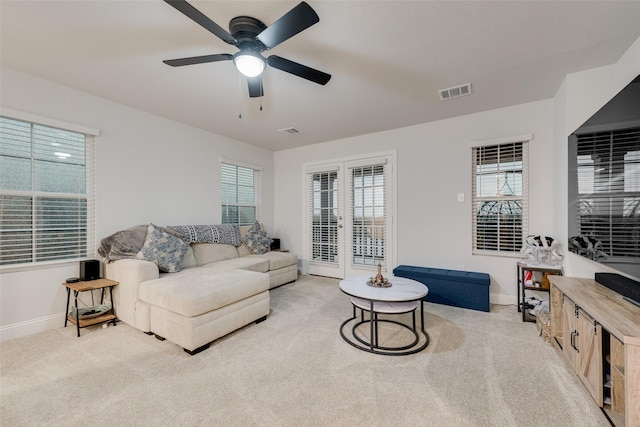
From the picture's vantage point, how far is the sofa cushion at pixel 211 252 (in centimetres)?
365

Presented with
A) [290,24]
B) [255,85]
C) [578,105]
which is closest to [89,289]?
[255,85]

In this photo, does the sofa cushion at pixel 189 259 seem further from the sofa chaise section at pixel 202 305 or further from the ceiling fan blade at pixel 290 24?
the ceiling fan blade at pixel 290 24

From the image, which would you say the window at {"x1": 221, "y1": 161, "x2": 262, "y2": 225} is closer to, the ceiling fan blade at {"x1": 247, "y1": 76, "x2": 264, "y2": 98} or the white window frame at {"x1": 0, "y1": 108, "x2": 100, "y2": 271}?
the white window frame at {"x1": 0, "y1": 108, "x2": 100, "y2": 271}

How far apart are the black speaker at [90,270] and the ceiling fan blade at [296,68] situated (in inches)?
109

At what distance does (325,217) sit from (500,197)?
273cm

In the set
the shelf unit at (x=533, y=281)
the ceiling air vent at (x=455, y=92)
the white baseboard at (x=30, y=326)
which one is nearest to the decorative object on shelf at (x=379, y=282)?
the shelf unit at (x=533, y=281)

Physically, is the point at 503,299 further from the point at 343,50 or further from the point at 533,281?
the point at 343,50

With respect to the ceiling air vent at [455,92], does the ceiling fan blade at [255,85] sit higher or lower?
lower

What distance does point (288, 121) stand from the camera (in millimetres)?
3797

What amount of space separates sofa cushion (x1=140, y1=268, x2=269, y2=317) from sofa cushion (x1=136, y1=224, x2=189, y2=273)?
19 cm

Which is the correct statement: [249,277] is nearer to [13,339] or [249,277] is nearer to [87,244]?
[87,244]

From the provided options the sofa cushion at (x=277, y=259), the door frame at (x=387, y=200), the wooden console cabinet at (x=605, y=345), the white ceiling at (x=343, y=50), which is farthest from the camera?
the door frame at (x=387, y=200)

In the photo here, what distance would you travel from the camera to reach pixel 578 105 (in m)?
2.55

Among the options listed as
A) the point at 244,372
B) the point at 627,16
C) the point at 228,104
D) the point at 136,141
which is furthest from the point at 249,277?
the point at 627,16
